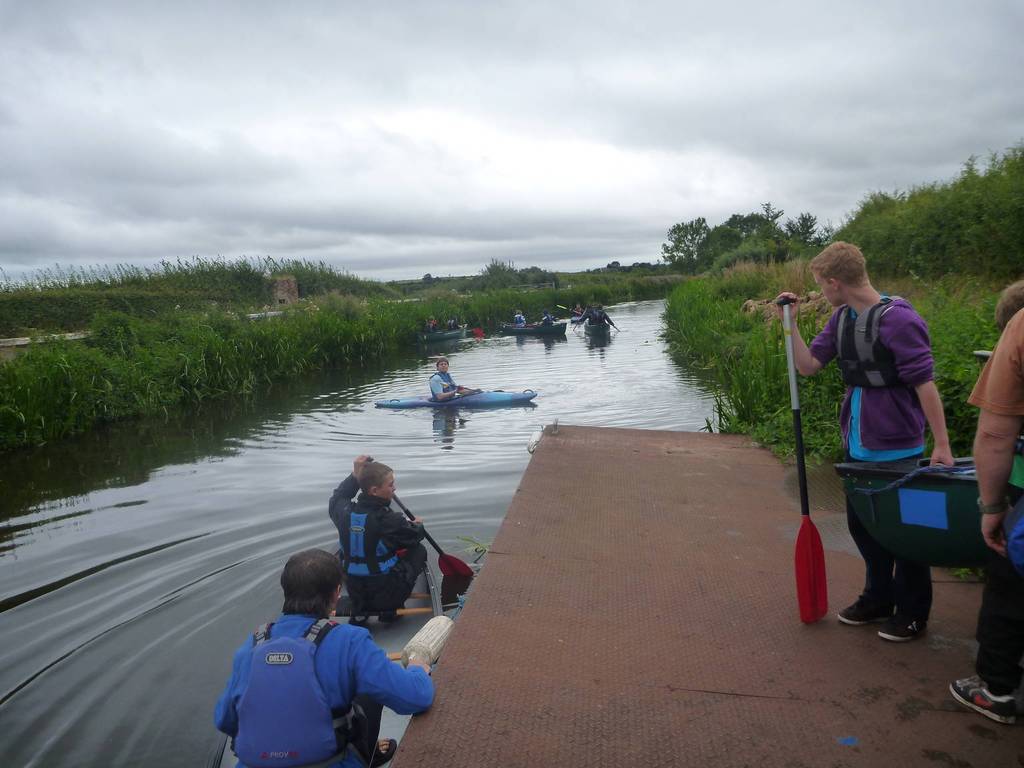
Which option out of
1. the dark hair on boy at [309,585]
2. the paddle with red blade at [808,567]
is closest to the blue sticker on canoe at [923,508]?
the paddle with red blade at [808,567]

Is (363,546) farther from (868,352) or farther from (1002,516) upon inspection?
(1002,516)

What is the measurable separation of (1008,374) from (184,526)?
25.3 feet

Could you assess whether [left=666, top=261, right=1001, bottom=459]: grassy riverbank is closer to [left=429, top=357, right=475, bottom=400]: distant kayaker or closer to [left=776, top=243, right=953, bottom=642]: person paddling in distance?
[left=776, top=243, right=953, bottom=642]: person paddling in distance

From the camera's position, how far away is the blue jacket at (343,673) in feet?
8.38

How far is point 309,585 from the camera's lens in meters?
2.65

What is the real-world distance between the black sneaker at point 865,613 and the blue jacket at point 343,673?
2.05m

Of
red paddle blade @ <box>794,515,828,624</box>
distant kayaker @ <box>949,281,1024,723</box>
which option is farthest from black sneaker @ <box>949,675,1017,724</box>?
red paddle blade @ <box>794,515,828,624</box>

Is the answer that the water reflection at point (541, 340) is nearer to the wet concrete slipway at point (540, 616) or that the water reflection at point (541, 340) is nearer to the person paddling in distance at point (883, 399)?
the wet concrete slipway at point (540, 616)

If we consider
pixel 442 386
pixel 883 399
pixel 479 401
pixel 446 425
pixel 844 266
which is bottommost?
pixel 446 425

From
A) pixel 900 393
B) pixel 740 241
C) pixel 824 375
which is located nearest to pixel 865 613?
pixel 900 393

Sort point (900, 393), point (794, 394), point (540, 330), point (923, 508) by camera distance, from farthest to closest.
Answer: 1. point (540, 330)
2. point (794, 394)
3. point (900, 393)
4. point (923, 508)

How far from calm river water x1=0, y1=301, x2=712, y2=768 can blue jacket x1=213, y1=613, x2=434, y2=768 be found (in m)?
1.62

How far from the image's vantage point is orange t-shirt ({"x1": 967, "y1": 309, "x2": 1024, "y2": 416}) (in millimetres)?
2346

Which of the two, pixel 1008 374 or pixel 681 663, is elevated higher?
pixel 1008 374
